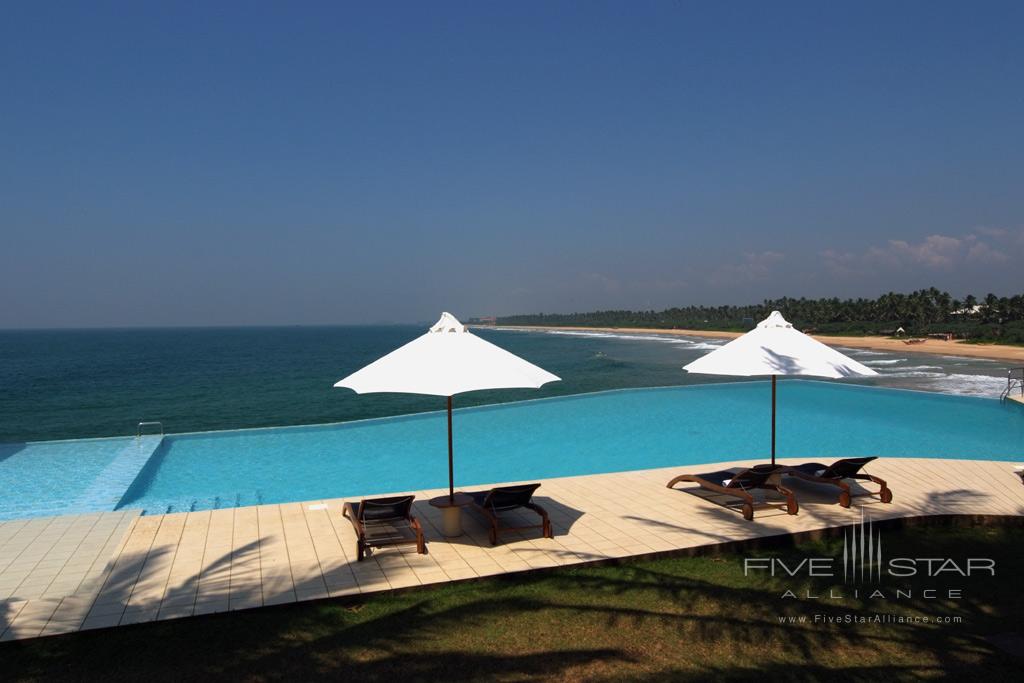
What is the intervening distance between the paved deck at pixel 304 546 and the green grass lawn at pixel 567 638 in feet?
0.84

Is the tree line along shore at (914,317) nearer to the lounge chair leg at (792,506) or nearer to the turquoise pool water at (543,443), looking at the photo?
the turquoise pool water at (543,443)

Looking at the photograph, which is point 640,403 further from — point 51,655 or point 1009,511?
point 51,655

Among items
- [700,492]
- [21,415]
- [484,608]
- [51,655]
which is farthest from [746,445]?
[21,415]

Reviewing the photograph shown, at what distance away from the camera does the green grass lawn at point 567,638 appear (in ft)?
12.9

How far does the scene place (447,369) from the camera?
5879 millimetres

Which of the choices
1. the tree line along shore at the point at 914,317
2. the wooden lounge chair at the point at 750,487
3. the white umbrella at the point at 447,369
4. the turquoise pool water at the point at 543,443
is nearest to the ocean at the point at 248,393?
the turquoise pool water at the point at 543,443

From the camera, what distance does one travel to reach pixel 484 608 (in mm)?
4848

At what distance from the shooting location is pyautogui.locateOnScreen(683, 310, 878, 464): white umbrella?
7.30 metres

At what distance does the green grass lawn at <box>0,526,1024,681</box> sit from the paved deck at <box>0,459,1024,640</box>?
255 mm

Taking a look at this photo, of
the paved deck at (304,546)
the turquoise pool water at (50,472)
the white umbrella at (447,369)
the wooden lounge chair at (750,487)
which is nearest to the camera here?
the paved deck at (304,546)

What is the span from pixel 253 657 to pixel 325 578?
48.1 inches

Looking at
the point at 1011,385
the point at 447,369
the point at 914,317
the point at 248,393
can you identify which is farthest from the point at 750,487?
the point at 914,317

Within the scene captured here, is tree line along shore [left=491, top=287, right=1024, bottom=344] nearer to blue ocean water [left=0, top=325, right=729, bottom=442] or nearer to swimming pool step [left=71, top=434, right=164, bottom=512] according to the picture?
blue ocean water [left=0, top=325, right=729, bottom=442]

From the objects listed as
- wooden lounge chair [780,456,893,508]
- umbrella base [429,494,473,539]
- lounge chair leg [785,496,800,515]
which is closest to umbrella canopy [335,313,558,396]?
umbrella base [429,494,473,539]
